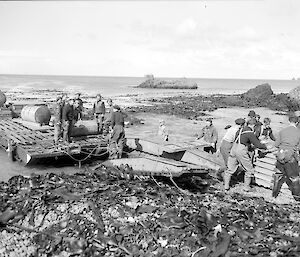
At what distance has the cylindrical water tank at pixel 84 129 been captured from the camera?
1326 centimetres

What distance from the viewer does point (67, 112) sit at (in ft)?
39.4

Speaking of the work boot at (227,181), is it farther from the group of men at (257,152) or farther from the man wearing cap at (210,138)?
the man wearing cap at (210,138)

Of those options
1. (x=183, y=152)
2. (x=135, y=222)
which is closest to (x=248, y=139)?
(x=183, y=152)

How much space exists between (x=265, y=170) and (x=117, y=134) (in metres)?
4.94

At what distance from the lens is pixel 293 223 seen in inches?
267

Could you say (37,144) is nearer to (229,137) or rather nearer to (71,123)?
(71,123)

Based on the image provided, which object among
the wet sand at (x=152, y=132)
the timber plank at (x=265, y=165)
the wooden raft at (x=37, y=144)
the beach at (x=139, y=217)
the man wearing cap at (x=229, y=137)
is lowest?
the wet sand at (x=152, y=132)

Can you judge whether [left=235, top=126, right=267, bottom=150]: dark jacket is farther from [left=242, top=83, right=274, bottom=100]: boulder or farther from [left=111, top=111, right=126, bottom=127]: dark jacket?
[left=242, top=83, right=274, bottom=100]: boulder

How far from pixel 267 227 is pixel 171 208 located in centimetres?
196

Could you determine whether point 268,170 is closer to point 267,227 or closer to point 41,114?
point 267,227

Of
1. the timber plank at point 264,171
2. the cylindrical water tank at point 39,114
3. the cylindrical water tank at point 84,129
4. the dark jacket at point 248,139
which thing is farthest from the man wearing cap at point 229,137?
the cylindrical water tank at point 39,114

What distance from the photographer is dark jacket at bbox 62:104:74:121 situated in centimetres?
1190

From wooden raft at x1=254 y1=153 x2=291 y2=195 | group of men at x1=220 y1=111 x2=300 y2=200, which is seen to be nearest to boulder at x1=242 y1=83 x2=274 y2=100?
wooden raft at x1=254 y1=153 x2=291 y2=195

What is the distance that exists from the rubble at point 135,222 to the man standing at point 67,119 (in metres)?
3.90
